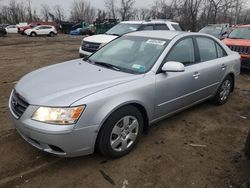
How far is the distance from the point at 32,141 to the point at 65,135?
507 millimetres

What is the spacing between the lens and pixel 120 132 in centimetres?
309

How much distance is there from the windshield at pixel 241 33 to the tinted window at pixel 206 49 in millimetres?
4888

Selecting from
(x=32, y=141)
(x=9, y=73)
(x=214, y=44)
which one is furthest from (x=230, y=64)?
(x=9, y=73)

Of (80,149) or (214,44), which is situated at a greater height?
(214,44)

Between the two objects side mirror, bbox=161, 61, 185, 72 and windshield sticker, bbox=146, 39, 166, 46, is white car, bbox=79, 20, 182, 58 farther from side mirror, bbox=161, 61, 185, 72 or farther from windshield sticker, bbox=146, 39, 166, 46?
side mirror, bbox=161, 61, 185, 72

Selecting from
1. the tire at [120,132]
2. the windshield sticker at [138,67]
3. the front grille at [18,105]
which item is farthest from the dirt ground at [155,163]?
the windshield sticker at [138,67]

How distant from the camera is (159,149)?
136 inches

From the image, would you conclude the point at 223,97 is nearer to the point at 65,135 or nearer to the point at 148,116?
the point at 148,116

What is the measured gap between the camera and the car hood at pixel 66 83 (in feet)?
8.99

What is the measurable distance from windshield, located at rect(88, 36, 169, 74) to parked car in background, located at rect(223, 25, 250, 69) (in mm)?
5273

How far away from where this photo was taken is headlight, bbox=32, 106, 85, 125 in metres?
2.62

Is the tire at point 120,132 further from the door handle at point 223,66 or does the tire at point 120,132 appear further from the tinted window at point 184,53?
the door handle at point 223,66

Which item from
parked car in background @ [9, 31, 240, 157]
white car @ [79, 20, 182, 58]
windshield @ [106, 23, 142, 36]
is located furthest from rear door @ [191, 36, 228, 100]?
windshield @ [106, 23, 142, 36]

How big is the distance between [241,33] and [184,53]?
623cm
